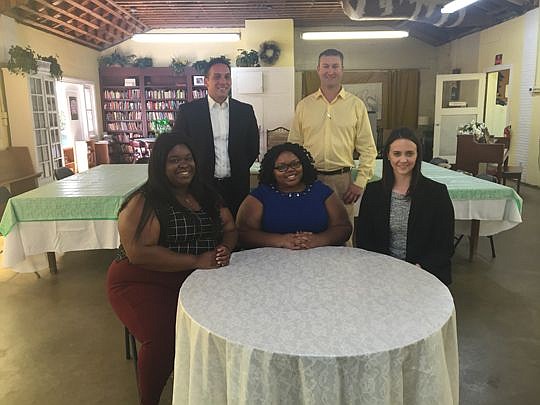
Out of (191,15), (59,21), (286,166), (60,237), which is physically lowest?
(60,237)

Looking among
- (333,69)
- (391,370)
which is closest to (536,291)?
(333,69)

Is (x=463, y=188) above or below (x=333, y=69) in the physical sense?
below

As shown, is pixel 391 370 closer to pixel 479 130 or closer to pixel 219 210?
pixel 219 210

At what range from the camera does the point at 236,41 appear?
10.8 metres

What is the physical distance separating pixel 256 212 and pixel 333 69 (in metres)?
1.10

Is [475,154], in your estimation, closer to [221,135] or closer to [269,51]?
[269,51]

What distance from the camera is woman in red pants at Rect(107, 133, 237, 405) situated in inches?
79.2

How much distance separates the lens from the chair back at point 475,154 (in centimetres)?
723

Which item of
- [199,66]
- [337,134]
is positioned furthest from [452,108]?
[337,134]

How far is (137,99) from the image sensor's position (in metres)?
11.0

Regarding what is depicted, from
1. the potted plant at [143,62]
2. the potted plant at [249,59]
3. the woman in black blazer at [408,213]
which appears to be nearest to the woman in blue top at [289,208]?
the woman in black blazer at [408,213]

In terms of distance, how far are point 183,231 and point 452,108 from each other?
30.3ft

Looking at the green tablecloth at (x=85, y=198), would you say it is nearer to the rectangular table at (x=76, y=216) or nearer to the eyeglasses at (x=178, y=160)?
the rectangular table at (x=76, y=216)

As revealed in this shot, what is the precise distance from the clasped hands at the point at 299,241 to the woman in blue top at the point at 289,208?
25 millimetres
